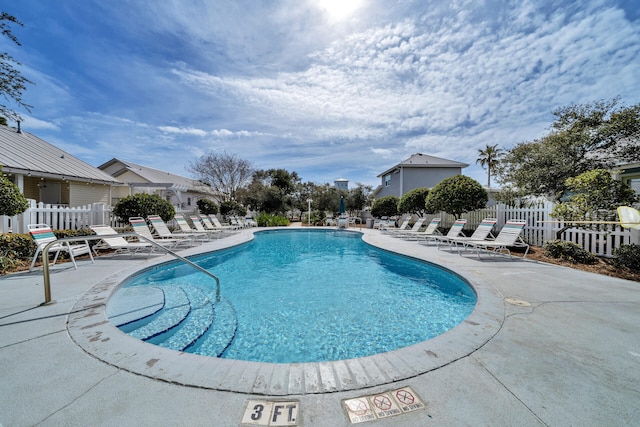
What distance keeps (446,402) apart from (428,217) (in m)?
17.1

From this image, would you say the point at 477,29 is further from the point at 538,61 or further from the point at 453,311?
the point at 453,311

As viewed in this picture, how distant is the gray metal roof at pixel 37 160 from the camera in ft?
32.5

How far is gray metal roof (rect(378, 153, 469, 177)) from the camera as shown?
24.3m

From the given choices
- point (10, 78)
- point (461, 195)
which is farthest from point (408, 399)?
point (461, 195)

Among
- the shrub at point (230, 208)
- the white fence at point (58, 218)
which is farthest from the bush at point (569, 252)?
the shrub at point (230, 208)

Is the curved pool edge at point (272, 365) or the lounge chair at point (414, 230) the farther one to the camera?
the lounge chair at point (414, 230)

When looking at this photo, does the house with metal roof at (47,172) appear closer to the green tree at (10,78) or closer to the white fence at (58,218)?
the white fence at (58,218)

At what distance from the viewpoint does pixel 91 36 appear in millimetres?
8258

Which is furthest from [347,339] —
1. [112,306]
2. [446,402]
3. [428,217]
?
[428,217]

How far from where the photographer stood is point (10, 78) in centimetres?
615

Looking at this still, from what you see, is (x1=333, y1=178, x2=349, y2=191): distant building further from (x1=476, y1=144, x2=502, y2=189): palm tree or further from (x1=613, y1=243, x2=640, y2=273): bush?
(x1=613, y1=243, x2=640, y2=273): bush

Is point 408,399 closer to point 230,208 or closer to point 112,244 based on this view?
point 112,244

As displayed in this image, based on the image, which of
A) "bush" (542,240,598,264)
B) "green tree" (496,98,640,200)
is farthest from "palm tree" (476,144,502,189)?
"bush" (542,240,598,264)

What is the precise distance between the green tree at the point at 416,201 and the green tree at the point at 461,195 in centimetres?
409
